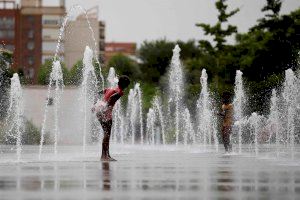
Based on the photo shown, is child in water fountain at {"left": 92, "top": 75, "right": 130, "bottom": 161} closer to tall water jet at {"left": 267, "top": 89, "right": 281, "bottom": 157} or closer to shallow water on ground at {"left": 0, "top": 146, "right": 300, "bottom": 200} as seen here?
shallow water on ground at {"left": 0, "top": 146, "right": 300, "bottom": 200}

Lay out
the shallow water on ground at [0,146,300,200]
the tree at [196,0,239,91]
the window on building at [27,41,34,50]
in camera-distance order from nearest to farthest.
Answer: the shallow water on ground at [0,146,300,200]
the tree at [196,0,239,91]
the window on building at [27,41,34,50]

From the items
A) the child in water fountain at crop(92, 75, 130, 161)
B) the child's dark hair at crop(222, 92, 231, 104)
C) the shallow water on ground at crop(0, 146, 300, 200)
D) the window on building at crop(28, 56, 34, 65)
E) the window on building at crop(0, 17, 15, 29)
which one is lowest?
the shallow water on ground at crop(0, 146, 300, 200)

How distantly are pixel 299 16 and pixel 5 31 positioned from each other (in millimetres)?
103323

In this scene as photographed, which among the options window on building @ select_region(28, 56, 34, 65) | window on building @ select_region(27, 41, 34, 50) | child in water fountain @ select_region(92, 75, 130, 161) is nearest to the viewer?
child in water fountain @ select_region(92, 75, 130, 161)

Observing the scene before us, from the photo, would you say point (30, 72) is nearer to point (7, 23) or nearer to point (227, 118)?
point (7, 23)

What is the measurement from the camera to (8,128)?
53125mm

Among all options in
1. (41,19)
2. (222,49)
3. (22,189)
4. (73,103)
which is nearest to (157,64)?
(41,19)

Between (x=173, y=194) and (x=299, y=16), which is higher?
(x=299, y=16)

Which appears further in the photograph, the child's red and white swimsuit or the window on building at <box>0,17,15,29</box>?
the window on building at <box>0,17,15,29</box>

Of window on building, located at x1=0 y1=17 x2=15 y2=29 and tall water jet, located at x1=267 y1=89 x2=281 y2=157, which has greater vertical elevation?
window on building, located at x1=0 y1=17 x2=15 y2=29

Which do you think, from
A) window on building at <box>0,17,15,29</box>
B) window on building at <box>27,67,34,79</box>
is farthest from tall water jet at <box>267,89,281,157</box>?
window on building at <box>27,67,34,79</box>

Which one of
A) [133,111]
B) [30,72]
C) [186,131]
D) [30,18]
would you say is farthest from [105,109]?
[30,72]

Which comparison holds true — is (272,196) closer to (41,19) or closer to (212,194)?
(212,194)

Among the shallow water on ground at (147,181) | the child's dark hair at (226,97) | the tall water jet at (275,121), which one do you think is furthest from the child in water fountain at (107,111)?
the tall water jet at (275,121)
